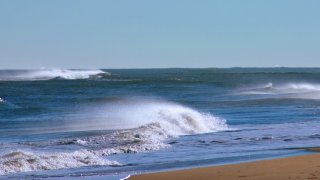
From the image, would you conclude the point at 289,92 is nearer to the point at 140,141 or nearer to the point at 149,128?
the point at 149,128

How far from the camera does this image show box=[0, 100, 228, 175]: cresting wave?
14672mm

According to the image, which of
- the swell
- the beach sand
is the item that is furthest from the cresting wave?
the swell

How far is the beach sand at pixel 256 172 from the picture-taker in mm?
12461

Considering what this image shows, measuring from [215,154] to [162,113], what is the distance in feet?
33.4

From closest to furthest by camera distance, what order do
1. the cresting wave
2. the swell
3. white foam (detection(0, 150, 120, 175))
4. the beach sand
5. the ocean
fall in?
the beach sand < white foam (detection(0, 150, 120, 175)) < the ocean < the cresting wave < the swell

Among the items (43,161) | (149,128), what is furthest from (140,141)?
(43,161)

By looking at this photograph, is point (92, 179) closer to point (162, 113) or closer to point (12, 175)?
point (12, 175)

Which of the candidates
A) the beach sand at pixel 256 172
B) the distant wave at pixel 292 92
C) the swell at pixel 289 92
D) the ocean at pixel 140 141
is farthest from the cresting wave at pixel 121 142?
the distant wave at pixel 292 92

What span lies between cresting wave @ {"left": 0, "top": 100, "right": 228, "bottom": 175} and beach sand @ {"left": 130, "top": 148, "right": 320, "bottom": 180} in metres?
2.16

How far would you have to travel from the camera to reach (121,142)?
18625mm

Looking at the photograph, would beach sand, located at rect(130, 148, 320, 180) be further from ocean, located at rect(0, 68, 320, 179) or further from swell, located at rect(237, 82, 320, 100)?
swell, located at rect(237, 82, 320, 100)

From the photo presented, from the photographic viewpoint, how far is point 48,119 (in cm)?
2939

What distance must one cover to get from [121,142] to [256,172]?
6241mm

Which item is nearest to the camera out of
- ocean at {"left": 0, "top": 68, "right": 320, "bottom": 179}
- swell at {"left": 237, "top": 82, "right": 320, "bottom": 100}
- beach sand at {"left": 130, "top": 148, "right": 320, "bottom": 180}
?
beach sand at {"left": 130, "top": 148, "right": 320, "bottom": 180}
